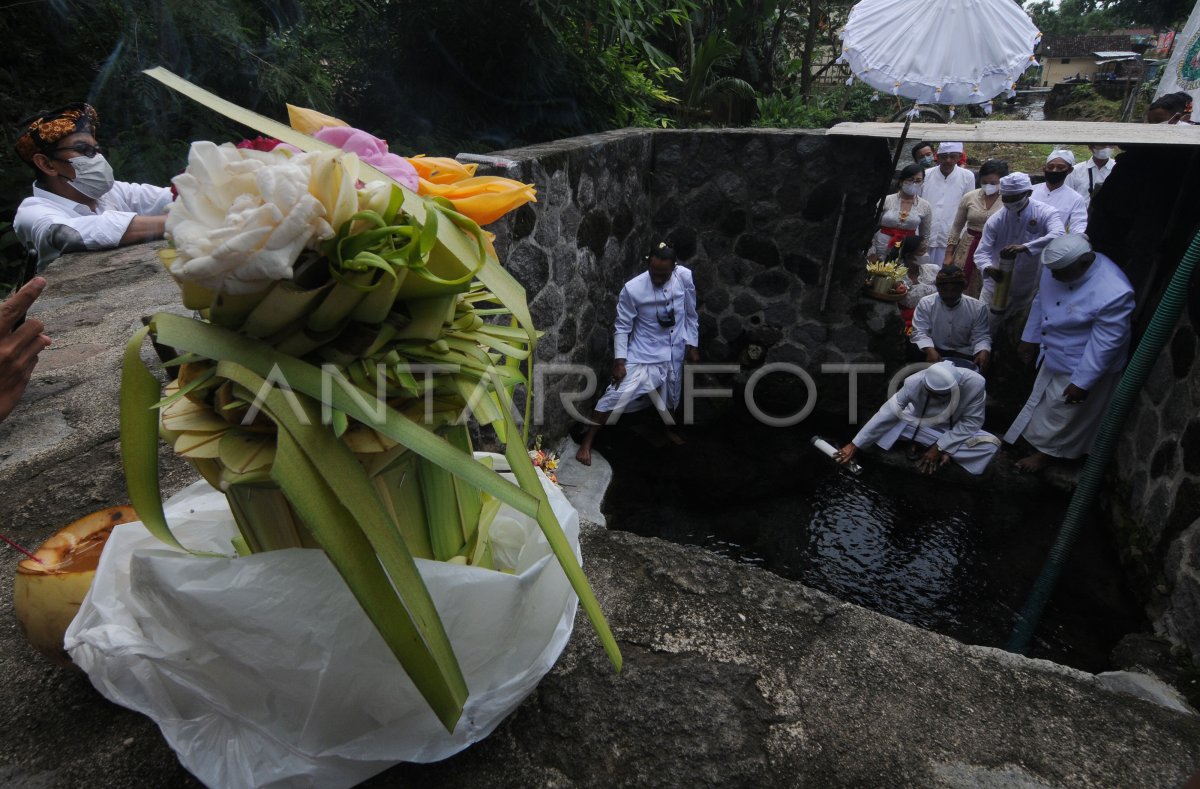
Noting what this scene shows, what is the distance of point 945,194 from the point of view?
266 inches

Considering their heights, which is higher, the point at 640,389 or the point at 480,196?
the point at 480,196

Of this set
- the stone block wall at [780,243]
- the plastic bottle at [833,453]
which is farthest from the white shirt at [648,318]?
the plastic bottle at [833,453]

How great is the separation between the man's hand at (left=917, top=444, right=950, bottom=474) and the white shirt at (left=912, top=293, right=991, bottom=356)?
1.01m

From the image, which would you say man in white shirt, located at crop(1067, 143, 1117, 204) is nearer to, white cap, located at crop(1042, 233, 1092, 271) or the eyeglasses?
white cap, located at crop(1042, 233, 1092, 271)

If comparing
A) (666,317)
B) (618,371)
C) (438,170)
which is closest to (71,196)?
(618,371)

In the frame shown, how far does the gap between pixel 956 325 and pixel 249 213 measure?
5402 millimetres

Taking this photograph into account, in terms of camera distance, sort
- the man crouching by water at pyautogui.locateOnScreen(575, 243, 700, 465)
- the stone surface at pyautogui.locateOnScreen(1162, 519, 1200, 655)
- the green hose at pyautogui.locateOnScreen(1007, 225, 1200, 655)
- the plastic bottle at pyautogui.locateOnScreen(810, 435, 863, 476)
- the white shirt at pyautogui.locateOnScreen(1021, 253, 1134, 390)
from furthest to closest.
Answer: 1. the man crouching by water at pyautogui.locateOnScreen(575, 243, 700, 465)
2. the plastic bottle at pyautogui.locateOnScreen(810, 435, 863, 476)
3. the white shirt at pyautogui.locateOnScreen(1021, 253, 1134, 390)
4. the green hose at pyautogui.locateOnScreen(1007, 225, 1200, 655)
5. the stone surface at pyautogui.locateOnScreen(1162, 519, 1200, 655)

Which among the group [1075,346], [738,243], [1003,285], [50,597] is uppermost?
[50,597]

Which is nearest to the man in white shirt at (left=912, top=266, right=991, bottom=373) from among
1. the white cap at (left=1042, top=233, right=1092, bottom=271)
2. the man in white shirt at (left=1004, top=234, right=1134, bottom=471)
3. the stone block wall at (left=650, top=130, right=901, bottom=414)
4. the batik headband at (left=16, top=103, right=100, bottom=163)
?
the stone block wall at (left=650, top=130, right=901, bottom=414)

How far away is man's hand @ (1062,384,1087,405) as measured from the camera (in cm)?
412

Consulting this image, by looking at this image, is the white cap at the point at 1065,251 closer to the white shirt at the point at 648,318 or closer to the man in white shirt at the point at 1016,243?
the man in white shirt at the point at 1016,243

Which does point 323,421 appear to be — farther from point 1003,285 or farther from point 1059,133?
point 1003,285

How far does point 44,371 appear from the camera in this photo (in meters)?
2.15

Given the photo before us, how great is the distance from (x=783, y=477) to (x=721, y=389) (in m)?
1.32
